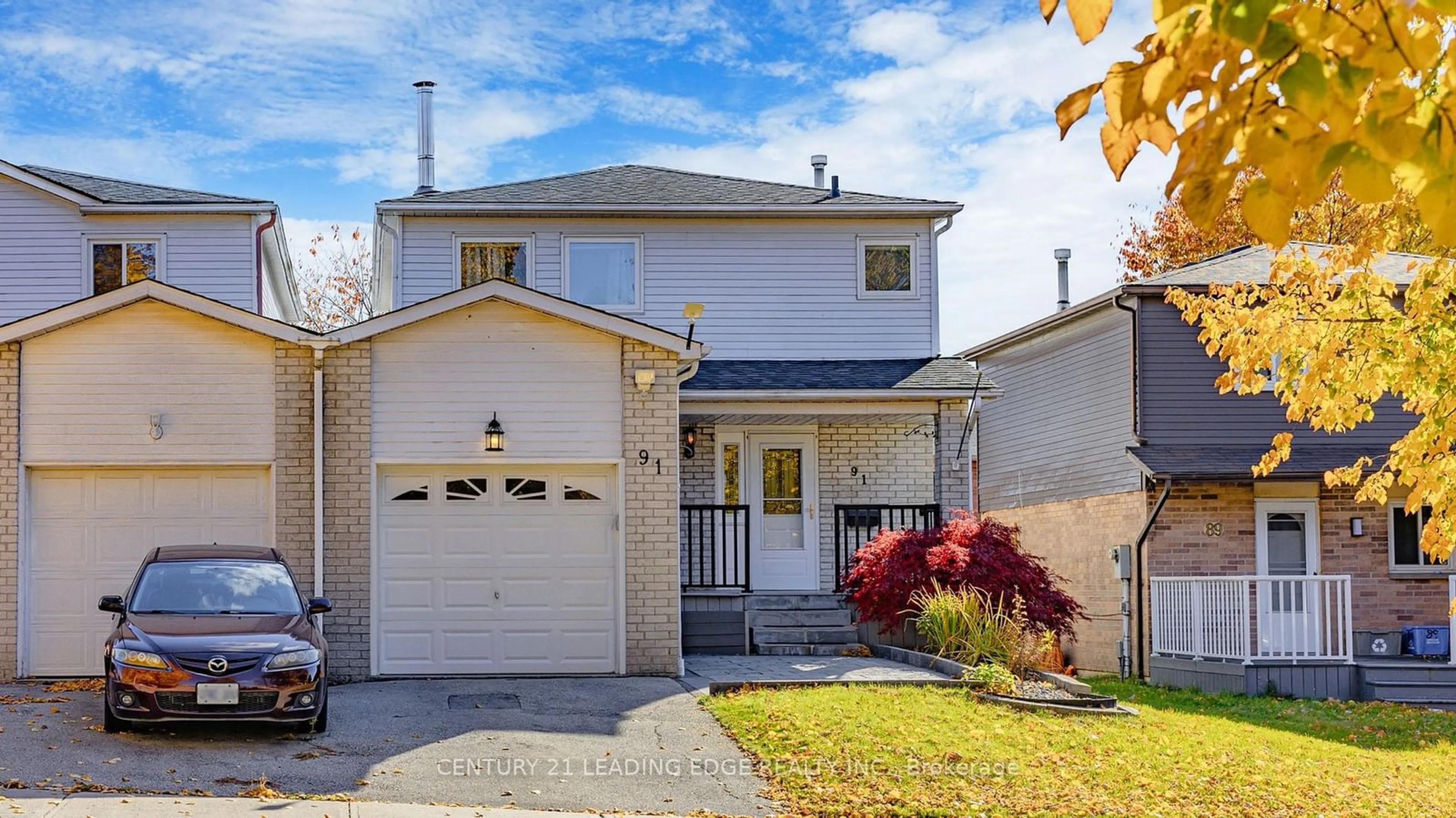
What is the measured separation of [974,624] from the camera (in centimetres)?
1608

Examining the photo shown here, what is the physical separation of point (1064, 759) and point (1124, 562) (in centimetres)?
897

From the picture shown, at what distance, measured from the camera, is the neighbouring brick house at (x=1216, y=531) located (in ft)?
57.6

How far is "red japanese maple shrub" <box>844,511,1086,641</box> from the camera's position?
55.1 feet

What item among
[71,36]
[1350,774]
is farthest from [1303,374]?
[71,36]

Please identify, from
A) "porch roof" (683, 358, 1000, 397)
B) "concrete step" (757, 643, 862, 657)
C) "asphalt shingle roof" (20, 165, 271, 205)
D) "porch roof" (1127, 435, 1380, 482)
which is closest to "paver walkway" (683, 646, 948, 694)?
"concrete step" (757, 643, 862, 657)

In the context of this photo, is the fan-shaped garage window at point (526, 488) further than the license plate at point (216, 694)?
Yes

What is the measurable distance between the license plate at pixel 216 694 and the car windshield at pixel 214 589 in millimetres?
1290

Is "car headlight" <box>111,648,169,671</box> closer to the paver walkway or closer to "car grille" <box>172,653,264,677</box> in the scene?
"car grille" <box>172,653,264,677</box>

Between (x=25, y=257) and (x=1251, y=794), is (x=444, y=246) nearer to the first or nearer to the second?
(x=25, y=257)

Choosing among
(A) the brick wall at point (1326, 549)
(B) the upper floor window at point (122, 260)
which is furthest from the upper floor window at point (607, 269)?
(A) the brick wall at point (1326, 549)

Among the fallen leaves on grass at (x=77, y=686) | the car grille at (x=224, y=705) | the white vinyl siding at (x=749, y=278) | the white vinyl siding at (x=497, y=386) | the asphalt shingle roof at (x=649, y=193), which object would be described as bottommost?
the fallen leaves on grass at (x=77, y=686)

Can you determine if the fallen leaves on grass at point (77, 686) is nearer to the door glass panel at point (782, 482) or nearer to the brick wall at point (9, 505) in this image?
the brick wall at point (9, 505)

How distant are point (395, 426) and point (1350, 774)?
9775mm

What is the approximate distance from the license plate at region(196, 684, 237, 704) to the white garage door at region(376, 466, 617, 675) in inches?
171
